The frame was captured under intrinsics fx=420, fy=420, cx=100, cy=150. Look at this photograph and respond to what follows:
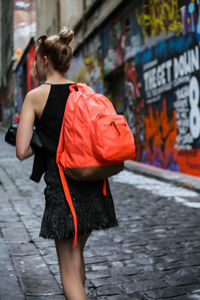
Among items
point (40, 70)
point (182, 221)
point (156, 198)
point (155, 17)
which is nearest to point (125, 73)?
point (155, 17)

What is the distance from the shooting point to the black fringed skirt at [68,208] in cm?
201

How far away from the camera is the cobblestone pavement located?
2.96 m

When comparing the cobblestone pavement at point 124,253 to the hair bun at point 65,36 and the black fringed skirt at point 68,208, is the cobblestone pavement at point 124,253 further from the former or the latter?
the hair bun at point 65,36

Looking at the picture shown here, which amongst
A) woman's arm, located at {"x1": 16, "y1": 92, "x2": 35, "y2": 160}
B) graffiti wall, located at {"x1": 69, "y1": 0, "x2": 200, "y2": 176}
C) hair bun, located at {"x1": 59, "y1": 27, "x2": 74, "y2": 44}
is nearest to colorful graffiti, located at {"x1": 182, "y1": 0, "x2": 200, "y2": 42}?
graffiti wall, located at {"x1": 69, "y1": 0, "x2": 200, "y2": 176}

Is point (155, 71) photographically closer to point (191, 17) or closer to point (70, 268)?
point (191, 17)

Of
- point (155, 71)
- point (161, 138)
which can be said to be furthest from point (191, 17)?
point (161, 138)

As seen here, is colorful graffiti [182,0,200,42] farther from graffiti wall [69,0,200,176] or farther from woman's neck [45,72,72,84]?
woman's neck [45,72,72,84]

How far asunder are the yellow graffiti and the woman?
22.5ft

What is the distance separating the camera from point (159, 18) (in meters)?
9.43

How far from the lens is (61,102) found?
207 cm

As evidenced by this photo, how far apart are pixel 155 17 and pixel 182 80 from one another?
6.88ft

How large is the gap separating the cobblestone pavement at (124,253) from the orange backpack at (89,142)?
1163 mm

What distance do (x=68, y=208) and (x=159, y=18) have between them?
823cm

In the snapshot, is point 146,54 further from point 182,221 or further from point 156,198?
point 182,221
